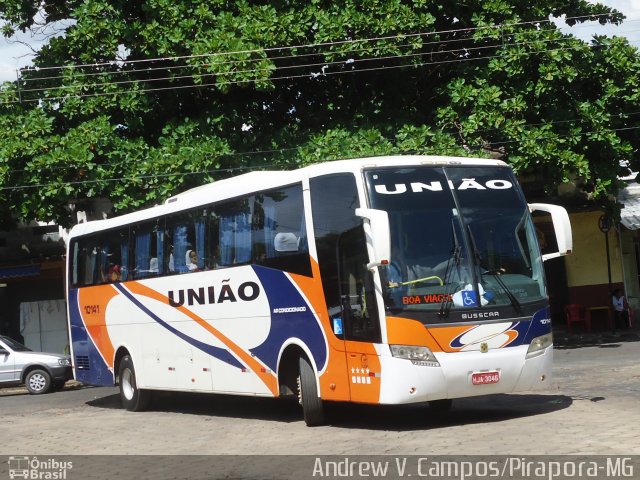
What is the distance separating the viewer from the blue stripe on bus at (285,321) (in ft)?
44.9

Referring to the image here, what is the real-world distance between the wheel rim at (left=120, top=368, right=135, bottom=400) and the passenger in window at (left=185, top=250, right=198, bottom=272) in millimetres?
3307

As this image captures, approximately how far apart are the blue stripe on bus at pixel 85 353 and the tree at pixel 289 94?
12.7 ft

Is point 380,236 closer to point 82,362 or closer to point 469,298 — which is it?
point 469,298

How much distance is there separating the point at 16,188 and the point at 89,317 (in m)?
5.65

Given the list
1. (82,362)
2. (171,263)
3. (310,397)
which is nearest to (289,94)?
(82,362)

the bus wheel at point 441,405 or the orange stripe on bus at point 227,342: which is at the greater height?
the orange stripe on bus at point 227,342

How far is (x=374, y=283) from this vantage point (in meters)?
12.7

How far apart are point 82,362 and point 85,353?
0.26 metres

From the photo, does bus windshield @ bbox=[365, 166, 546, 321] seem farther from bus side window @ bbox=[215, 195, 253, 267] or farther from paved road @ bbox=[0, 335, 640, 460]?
bus side window @ bbox=[215, 195, 253, 267]

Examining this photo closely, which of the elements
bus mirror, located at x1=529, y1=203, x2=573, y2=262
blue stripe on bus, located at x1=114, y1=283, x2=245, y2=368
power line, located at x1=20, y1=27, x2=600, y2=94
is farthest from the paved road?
power line, located at x1=20, y1=27, x2=600, y2=94

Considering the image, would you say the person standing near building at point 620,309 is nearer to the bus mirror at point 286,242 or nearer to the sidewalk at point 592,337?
the sidewalk at point 592,337

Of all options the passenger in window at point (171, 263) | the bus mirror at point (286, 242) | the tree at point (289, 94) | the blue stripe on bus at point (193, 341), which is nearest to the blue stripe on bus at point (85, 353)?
the blue stripe on bus at point (193, 341)

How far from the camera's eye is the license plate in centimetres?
1256

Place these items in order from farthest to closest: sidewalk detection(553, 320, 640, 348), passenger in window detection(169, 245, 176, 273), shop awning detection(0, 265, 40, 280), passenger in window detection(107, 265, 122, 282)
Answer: shop awning detection(0, 265, 40, 280) → sidewalk detection(553, 320, 640, 348) → passenger in window detection(107, 265, 122, 282) → passenger in window detection(169, 245, 176, 273)
